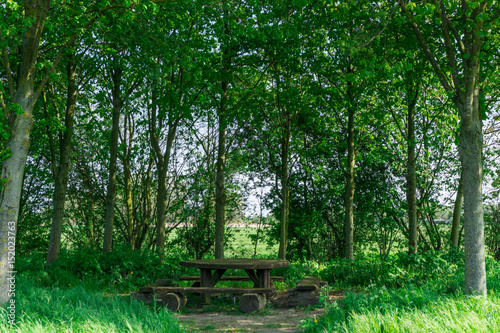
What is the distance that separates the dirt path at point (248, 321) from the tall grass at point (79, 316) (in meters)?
0.78

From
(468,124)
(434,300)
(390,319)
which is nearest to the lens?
(390,319)

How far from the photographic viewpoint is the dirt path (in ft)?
17.9

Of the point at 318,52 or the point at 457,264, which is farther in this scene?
the point at 318,52

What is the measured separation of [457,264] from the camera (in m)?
7.89

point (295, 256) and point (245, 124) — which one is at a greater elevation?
point (245, 124)

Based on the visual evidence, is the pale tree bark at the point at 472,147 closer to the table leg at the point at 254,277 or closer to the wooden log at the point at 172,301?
the table leg at the point at 254,277

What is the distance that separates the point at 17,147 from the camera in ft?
18.3

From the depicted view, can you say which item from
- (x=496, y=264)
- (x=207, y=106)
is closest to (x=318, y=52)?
(x=207, y=106)

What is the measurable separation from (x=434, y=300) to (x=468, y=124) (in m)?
2.43

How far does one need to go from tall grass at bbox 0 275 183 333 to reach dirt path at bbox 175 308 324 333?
78 cm

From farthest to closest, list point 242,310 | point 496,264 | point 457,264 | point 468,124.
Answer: point 496,264
point 457,264
point 242,310
point 468,124

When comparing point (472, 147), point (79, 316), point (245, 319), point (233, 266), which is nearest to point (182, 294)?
point (233, 266)

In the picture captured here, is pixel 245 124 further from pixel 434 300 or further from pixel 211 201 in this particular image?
pixel 434 300

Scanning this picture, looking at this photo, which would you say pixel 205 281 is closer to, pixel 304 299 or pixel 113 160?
pixel 304 299
